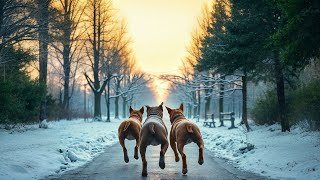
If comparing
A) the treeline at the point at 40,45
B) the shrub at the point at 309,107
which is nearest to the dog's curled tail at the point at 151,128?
the treeline at the point at 40,45

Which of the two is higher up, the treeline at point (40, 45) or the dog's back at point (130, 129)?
the treeline at point (40, 45)

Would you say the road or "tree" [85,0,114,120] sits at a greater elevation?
"tree" [85,0,114,120]

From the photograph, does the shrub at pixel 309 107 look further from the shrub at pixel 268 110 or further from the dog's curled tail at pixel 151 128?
the dog's curled tail at pixel 151 128

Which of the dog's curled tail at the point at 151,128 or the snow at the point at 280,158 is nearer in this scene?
the dog's curled tail at the point at 151,128

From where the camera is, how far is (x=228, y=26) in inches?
664

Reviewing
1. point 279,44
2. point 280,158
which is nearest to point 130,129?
point 280,158

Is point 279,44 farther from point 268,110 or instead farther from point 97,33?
point 97,33

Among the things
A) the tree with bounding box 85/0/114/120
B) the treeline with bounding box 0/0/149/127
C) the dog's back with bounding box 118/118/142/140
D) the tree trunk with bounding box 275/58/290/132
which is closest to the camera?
the dog's back with bounding box 118/118/142/140

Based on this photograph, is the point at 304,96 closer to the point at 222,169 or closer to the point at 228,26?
the point at 228,26

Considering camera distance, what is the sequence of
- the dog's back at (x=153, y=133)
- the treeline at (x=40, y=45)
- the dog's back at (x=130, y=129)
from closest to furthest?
the dog's back at (x=153, y=133) → the dog's back at (x=130, y=129) → the treeline at (x=40, y=45)

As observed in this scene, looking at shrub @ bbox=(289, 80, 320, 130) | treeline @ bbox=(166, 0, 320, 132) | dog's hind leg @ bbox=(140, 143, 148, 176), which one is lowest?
dog's hind leg @ bbox=(140, 143, 148, 176)

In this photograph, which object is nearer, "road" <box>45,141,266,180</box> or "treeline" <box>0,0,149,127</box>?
"road" <box>45,141,266,180</box>

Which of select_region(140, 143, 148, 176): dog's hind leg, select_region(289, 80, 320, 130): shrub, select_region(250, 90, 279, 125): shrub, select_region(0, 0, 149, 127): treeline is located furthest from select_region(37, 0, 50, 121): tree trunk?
select_region(250, 90, 279, 125): shrub

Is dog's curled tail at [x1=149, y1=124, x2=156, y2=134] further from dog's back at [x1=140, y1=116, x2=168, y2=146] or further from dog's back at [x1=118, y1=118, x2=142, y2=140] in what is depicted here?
dog's back at [x1=118, y1=118, x2=142, y2=140]
